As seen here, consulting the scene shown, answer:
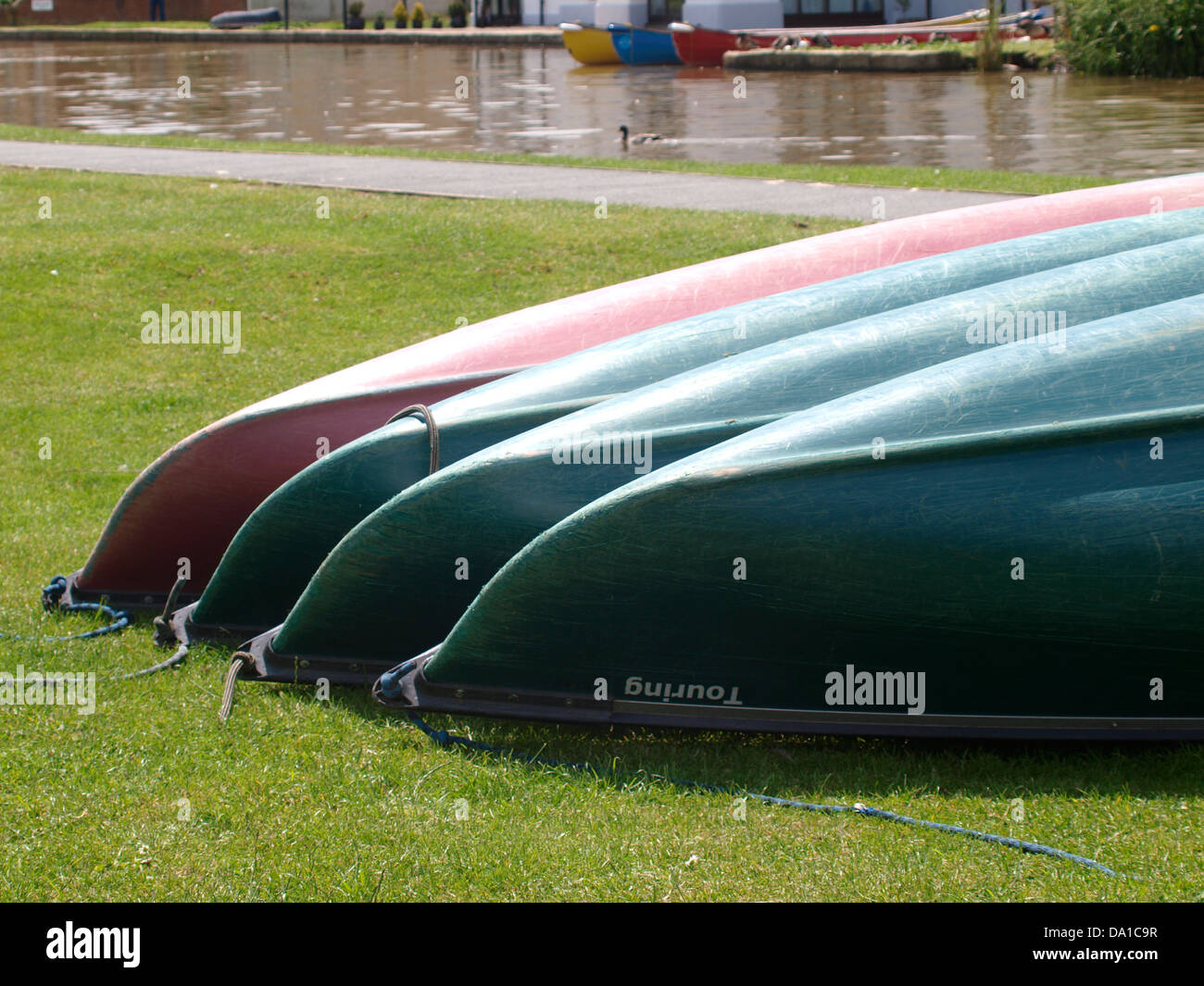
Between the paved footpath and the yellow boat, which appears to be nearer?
the paved footpath

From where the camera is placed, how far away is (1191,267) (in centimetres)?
418

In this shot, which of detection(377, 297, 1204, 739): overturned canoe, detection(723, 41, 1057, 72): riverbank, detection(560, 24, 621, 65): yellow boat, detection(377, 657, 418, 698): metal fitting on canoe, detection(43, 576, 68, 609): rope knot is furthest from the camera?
detection(560, 24, 621, 65): yellow boat

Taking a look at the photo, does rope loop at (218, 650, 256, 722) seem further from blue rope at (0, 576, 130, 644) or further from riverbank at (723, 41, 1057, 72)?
riverbank at (723, 41, 1057, 72)

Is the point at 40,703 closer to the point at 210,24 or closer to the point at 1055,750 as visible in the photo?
the point at 1055,750

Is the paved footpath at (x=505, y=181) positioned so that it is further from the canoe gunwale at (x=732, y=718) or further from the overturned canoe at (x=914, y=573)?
the canoe gunwale at (x=732, y=718)

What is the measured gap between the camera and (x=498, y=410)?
4254mm

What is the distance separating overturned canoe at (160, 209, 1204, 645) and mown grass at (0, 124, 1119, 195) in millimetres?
4523

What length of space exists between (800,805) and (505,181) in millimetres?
9332

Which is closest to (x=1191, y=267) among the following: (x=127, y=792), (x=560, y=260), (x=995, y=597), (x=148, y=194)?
(x=995, y=597)

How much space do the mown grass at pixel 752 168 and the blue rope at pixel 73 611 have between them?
6.71 meters

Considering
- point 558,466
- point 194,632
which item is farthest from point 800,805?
point 194,632

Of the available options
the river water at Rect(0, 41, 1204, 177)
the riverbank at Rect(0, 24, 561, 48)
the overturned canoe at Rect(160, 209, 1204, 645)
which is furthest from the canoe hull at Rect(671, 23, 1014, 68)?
the overturned canoe at Rect(160, 209, 1204, 645)

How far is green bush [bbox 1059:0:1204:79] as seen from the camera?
2445 cm

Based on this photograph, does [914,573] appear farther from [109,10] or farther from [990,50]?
[109,10]
